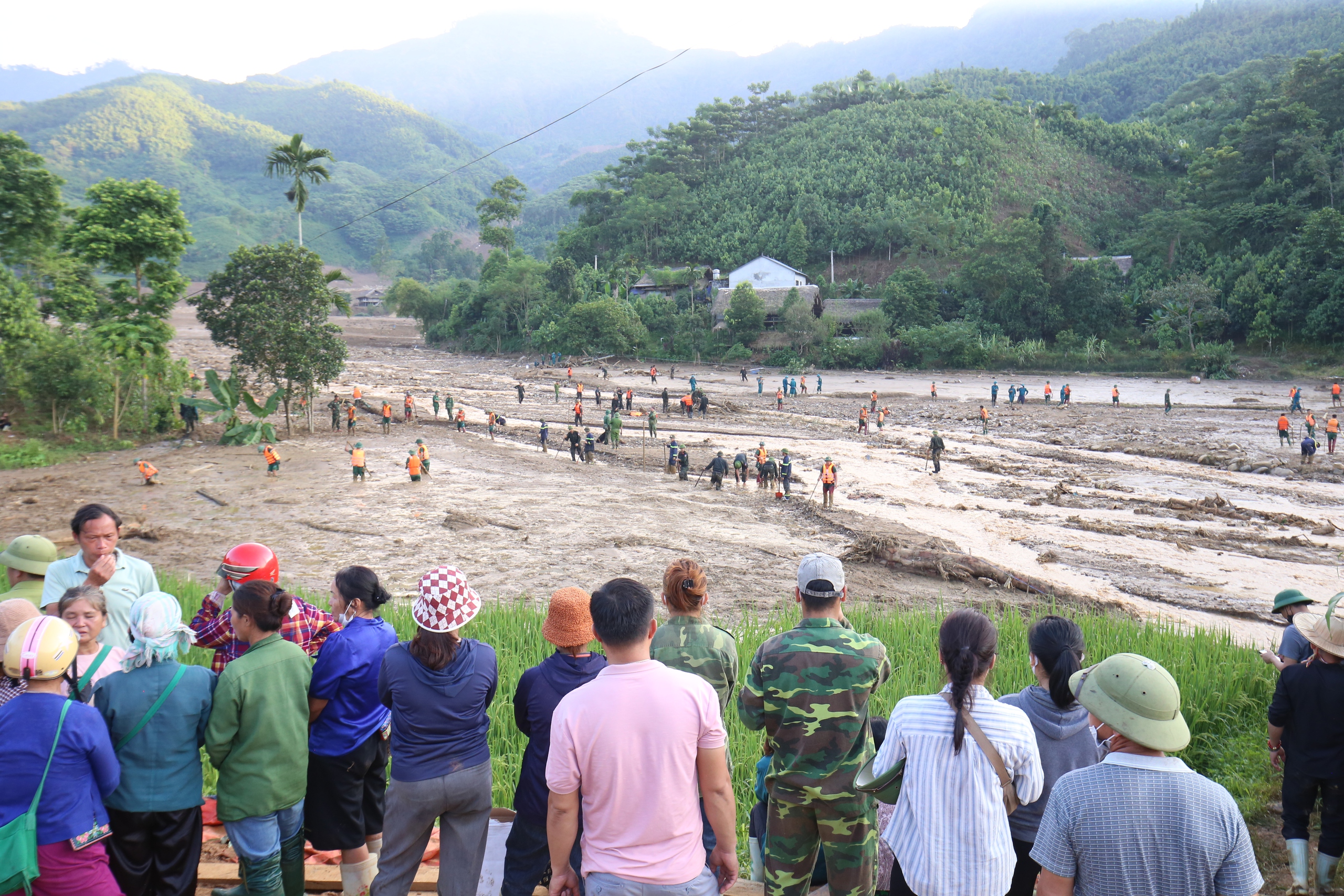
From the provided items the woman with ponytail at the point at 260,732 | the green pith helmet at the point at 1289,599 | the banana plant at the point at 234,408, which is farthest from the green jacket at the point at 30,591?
the banana plant at the point at 234,408

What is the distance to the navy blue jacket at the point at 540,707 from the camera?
10.1 ft

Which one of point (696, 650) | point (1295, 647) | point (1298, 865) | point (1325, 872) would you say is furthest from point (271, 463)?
point (1325, 872)

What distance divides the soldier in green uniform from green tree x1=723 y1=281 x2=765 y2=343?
153ft

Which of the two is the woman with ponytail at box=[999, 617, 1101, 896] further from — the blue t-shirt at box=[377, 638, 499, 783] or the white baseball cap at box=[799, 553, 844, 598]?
the blue t-shirt at box=[377, 638, 499, 783]

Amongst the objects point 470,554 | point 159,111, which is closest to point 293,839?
point 470,554

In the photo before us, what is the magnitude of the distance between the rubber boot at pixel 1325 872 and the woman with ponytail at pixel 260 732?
4836mm

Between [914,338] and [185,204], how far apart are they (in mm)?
113371

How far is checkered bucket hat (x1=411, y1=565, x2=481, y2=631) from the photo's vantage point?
2955mm

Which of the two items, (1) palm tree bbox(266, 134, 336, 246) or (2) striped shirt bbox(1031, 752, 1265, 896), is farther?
(1) palm tree bbox(266, 134, 336, 246)

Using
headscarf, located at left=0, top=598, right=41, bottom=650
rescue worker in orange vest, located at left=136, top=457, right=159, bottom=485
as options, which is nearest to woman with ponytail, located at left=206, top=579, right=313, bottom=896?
headscarf, located at left=0, top=598, right=41, bottom=650

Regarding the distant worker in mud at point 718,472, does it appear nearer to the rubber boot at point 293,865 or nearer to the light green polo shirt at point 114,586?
the light green polo shirt at point 114,586

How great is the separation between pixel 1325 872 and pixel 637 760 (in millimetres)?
3762

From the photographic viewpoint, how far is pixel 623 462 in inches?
884

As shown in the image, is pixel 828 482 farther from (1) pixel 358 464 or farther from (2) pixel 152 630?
(2) pixel 152 630
